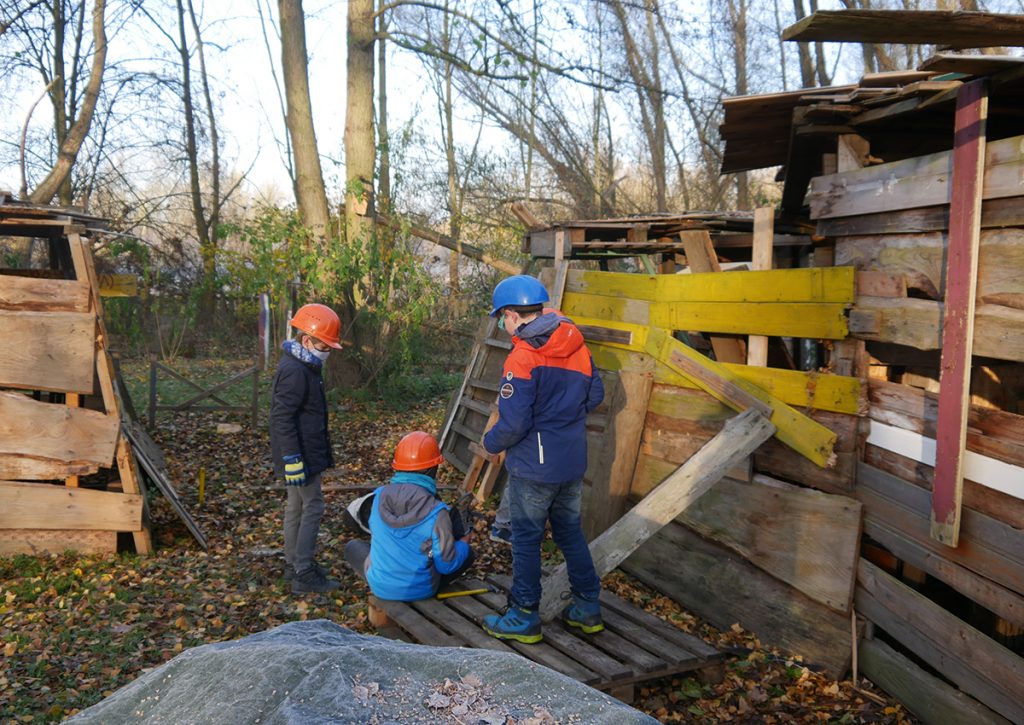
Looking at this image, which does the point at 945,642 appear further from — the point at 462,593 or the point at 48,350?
the point at 48,350

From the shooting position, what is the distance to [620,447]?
6.76 meters

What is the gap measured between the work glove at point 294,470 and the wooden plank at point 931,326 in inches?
153

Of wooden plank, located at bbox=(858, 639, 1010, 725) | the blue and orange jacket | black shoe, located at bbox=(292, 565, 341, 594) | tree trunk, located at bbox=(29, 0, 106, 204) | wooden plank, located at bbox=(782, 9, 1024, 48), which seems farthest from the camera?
tree trunk, located at bbox=(29, 0, 106, 204)

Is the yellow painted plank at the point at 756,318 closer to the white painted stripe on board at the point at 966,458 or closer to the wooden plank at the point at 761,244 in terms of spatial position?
the wooden plank at the point at 761,244

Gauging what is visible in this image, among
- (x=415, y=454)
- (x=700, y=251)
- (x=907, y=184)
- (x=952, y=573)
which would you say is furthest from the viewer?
(x=700, y=251)

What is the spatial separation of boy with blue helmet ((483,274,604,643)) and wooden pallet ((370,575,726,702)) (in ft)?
0.39

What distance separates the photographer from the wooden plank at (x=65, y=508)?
664 centimetres

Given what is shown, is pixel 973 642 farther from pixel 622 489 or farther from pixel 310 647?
pixel 310 647

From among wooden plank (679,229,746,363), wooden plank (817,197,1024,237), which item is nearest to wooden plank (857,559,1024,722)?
wooden plank (817,197,1024,237)

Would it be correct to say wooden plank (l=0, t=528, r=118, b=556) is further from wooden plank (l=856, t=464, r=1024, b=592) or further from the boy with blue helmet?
wooden plank (l=856, t=464, r=1024, b=592)

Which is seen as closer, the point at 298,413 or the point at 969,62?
the point at 969,62

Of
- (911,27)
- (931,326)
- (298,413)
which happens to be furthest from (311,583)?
(911,27)

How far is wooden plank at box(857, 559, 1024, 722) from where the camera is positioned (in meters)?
3.84

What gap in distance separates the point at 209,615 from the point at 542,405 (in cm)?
296
